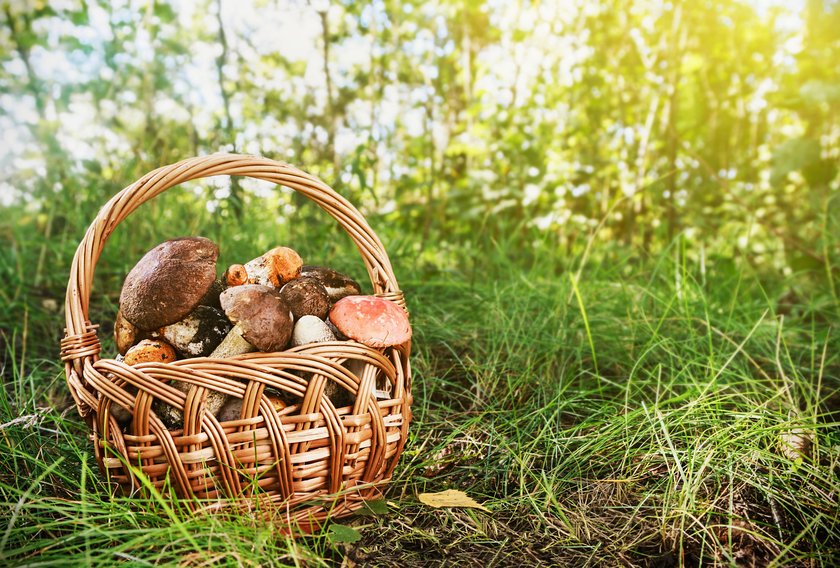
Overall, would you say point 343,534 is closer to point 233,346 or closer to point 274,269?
point 233,346

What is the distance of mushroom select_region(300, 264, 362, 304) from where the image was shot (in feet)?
4.80

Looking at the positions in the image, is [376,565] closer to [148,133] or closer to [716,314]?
[716,314]

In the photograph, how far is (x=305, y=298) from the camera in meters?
1.33

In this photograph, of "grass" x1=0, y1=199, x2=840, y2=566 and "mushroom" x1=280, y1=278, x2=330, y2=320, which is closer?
"grass" x1=0, y1=199, x2=840, y2=566

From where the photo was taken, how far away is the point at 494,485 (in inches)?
59.9

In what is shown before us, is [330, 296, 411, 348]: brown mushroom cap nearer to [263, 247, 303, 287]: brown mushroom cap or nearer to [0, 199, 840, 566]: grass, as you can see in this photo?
[263, 247, 303, 287]: brown mushroom cap

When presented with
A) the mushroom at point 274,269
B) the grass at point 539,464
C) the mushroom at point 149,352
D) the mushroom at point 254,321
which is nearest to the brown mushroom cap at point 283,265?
the mushroom at point 274,269

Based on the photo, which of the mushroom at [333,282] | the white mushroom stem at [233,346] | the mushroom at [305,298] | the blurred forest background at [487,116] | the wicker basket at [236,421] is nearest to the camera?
the wicker basket at [236,421]

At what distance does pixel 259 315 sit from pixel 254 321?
0.02 metres

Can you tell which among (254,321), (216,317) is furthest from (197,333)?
(254,321)

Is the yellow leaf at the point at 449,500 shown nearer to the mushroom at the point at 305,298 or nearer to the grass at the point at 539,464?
the grass at the point at 539,464

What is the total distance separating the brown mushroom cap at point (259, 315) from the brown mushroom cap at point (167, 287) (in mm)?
65

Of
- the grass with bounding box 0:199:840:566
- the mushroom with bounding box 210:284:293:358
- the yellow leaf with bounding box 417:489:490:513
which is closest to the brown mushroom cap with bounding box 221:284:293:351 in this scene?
the mushroom with bounding box 210:284:293:358

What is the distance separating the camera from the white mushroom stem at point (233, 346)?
47.8 inches
